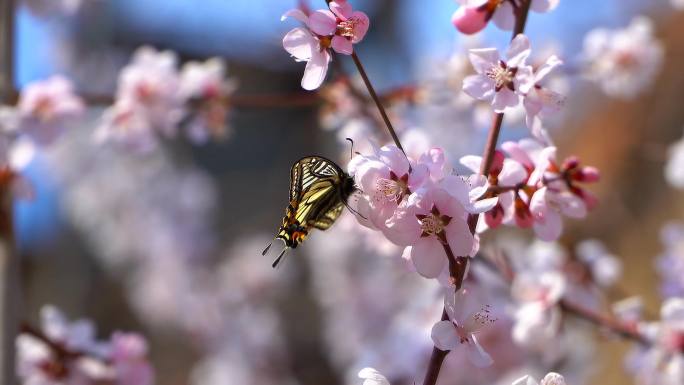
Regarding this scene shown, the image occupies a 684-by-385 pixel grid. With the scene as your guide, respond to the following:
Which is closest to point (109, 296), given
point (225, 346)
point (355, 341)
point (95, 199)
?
point (95, 199)

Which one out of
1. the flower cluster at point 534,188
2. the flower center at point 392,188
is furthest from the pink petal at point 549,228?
the flower center at point 392,188

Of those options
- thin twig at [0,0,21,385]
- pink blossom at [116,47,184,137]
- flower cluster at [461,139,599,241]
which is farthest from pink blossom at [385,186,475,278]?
pink blossom at [116,47,184,137]

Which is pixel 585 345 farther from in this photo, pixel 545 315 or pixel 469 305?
pixel 469 305

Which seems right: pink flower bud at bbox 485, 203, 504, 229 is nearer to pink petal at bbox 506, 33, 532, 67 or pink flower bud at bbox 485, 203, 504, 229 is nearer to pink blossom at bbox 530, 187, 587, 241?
pink blossom at bbox 530, 187, 587, 241

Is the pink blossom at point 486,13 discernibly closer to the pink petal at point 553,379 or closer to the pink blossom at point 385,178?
the pink blossom at point 385,178

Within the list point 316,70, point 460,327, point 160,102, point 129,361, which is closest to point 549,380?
point 460,327
